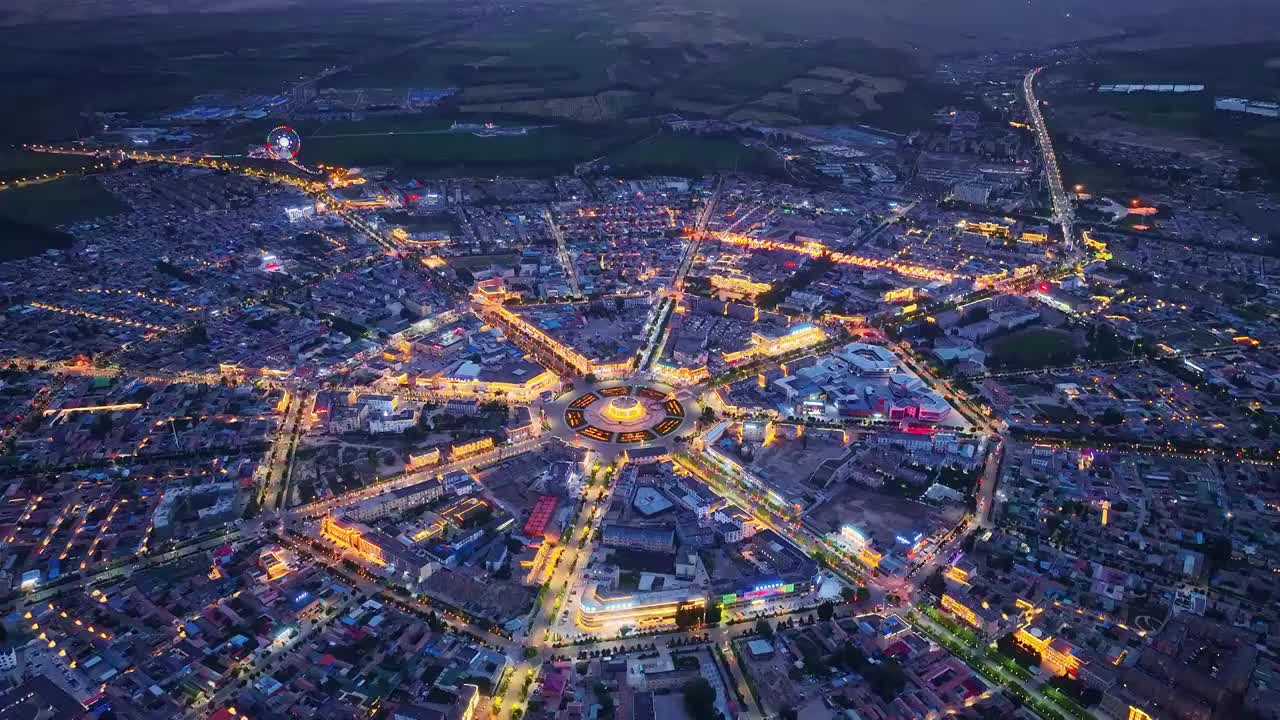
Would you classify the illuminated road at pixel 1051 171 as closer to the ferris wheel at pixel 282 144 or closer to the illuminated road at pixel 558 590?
the illuminated road at pixel 558 590

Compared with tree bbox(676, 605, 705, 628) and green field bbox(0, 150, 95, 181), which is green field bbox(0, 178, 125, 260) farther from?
tree bbox(676, 605, 705, 628)

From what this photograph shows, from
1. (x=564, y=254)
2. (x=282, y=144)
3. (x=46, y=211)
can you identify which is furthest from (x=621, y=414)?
(x=282, y=144)

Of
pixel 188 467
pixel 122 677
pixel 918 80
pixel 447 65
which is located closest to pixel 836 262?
pixel 188 467

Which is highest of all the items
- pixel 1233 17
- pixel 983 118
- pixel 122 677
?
pixel 1233 17

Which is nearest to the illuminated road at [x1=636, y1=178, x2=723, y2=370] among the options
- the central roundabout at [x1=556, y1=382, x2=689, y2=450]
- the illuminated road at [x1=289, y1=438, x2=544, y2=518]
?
the central roundabout at [x1=556, y1=382, x2=689, y2=450]

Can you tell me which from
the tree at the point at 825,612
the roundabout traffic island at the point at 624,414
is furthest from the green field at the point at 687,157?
the tree at the point at 825,612

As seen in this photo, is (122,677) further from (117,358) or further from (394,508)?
(117,358)
